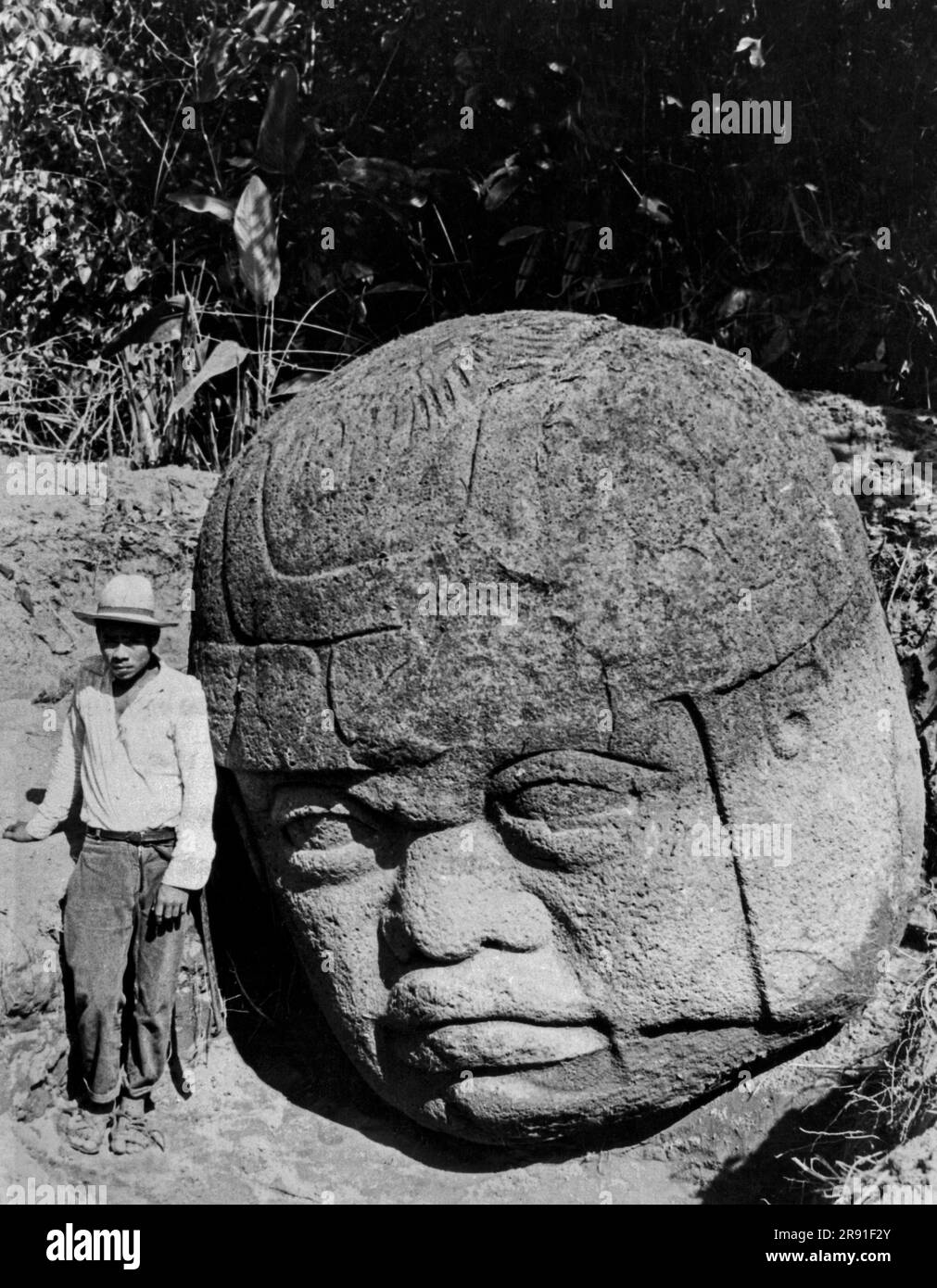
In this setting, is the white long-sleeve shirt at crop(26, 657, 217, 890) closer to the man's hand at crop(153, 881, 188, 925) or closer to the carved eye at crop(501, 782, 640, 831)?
the man's hand at crop(153, 881, 188, 925)

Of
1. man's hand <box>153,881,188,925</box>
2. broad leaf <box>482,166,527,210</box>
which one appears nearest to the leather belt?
man's hand <box>153,881,188,925</box>

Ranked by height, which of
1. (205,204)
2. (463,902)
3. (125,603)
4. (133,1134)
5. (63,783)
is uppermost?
(205,204)

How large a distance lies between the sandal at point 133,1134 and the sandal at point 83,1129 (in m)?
0.03

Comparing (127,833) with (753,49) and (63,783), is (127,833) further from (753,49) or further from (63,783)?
(753,49)

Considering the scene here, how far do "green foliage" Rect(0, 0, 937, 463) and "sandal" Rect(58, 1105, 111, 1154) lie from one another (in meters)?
2.55

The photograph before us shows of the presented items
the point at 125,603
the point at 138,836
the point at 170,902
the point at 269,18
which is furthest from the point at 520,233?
the point at 170,902

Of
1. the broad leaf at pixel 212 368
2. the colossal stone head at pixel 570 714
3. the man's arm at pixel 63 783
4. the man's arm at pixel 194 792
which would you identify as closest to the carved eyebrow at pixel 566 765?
the colossal stone head at pixel 570 714

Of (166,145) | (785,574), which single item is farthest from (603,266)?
(785,574)

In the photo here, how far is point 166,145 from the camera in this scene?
5.77 m

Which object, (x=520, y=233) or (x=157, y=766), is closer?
(x=157, y=766)

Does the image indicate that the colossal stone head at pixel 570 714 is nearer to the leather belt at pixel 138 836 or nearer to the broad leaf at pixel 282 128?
the leather belt at pixel 138 836

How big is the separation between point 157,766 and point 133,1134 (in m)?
0.98

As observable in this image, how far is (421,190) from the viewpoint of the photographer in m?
5.57

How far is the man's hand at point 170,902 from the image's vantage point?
3.58m
